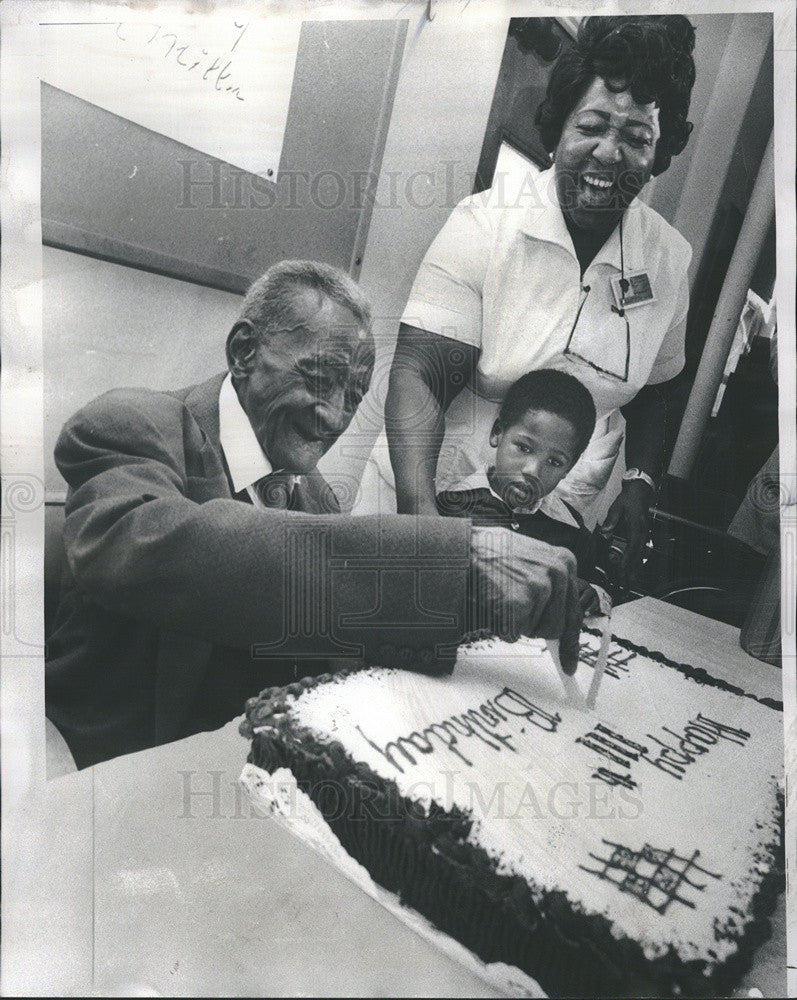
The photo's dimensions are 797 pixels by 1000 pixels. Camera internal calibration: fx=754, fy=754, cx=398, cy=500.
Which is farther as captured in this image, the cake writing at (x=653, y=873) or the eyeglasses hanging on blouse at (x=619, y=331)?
the eyeglasses hanging on blouse at (x=619, y=331)

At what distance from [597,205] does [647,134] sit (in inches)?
5.2

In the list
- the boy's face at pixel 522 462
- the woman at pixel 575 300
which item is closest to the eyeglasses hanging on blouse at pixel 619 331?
the woman at pixel 575 300

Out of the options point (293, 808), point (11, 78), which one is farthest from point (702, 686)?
point (11, 78)

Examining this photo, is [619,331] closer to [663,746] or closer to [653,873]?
[663,746]

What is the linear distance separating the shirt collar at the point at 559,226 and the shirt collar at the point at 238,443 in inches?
21.2

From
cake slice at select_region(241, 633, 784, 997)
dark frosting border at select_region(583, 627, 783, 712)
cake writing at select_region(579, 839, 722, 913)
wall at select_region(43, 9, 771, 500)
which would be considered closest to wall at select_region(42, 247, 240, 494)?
wall at select_region(43, 9, 771, 500)

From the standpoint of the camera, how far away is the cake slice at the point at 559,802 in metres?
1.08

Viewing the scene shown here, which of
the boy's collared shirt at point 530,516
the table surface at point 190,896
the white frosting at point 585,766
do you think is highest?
the boy's collared shirt at point 530,516

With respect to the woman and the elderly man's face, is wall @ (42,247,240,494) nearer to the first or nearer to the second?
the elderly man's face

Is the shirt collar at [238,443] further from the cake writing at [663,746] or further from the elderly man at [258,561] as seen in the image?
the cake writing at [663,746]

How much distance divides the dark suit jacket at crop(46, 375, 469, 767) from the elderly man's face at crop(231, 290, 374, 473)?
0.18 ft

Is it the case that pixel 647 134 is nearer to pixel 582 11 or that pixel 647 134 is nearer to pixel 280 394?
pixel 582 11

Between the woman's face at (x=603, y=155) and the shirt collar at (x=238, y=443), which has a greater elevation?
the woman's face at (x=603, y=155)

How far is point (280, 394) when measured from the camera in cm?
120
